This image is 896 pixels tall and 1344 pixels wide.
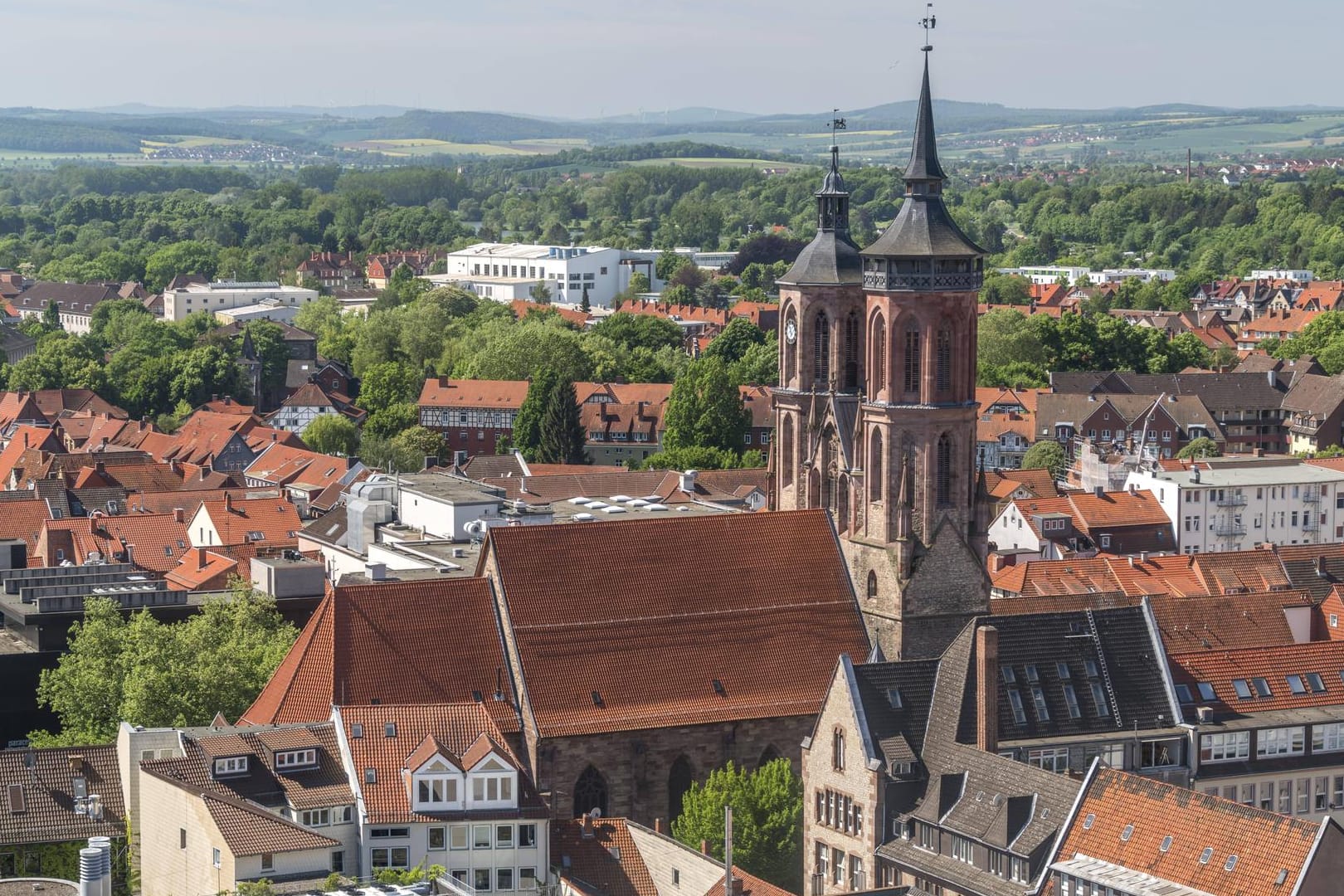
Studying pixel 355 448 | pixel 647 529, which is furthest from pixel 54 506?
pixel 647 529

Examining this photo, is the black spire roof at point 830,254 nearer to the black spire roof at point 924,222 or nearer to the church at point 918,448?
the black spire roof at point 924,222

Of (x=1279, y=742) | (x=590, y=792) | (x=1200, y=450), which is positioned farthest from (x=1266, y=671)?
(x=1200, y=450)

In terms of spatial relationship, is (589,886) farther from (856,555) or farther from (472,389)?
(472,389)

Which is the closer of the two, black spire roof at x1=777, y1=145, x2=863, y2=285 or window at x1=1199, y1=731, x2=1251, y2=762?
window at x1=1199, y1=731, x2=1251, y2=762

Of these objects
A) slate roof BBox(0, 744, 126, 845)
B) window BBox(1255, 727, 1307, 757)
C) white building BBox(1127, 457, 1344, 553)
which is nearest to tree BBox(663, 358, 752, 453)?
white building BBox(1127, 457, 1344, 553)

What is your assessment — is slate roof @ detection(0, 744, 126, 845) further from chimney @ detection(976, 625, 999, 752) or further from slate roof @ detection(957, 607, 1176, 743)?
slate roof @ detection(957, 607, 1176, 743)
